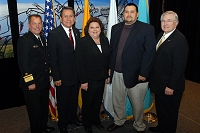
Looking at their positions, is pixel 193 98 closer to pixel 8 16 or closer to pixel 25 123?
pixel 25 123

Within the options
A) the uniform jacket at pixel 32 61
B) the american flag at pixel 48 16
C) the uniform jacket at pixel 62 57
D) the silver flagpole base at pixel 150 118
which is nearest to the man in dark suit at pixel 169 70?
the silver flagpole base at pixel 150 118

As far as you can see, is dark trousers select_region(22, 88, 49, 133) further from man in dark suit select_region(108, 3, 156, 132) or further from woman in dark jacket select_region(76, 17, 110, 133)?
man in dark suit select_region(108, 3, 156, 132)

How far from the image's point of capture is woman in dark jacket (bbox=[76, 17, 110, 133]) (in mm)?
2691

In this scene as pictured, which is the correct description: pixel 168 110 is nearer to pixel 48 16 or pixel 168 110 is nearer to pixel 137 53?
pixel 137 53

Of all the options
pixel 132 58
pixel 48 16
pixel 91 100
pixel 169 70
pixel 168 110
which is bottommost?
pixel 168 110

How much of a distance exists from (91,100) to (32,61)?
→ 3.02 ft

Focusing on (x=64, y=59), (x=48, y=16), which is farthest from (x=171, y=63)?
(x=48, y=16)

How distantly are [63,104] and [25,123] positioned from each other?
0.92 m

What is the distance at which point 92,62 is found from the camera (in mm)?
2723

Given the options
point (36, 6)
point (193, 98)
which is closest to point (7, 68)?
point (36, 6)

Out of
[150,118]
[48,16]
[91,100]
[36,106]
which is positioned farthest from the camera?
[150,118]

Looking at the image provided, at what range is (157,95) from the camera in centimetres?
283

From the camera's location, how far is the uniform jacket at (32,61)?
2463mm

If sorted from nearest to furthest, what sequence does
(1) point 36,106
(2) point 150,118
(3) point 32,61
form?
(3) point 32,61, (1) point 36,106, (2) point 150,118
